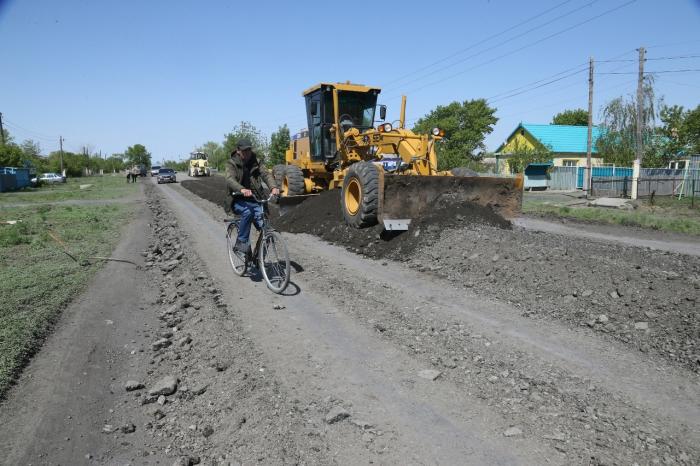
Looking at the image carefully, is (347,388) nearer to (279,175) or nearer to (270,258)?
(270,258)

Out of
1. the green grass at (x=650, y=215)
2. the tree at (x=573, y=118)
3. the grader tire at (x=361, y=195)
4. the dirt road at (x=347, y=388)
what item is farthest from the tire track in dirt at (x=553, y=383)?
the tree at (x=573, y=118)

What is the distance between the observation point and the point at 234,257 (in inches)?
294

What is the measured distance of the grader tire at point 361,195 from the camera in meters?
9.12

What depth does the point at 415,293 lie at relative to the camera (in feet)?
20.1

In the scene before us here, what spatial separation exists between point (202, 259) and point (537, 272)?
5592mm

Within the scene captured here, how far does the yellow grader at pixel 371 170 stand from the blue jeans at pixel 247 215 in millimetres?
2625

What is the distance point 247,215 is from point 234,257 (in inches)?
40.0

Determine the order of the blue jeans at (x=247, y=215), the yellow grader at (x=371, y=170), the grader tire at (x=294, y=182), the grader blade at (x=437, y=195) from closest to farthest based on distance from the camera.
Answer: the blue jeans at (x=247, y=215) < the grader blade at (x=437, y=195) < the yellow grader at (x=371, y=170) < the grader tire at (x=294, y=182)

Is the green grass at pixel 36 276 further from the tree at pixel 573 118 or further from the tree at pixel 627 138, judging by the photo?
the tree at pixel 573 118

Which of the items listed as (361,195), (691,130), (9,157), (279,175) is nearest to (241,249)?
A: (361,195)

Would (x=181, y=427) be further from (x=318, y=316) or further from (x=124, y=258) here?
(x=124, y=258)

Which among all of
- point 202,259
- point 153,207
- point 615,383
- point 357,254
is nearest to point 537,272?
point 615,383

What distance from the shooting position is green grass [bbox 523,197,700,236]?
42.6 feet

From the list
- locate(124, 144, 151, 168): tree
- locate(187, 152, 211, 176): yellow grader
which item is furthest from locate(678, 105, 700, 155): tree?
locate(124, 144, 151, 168): tree
